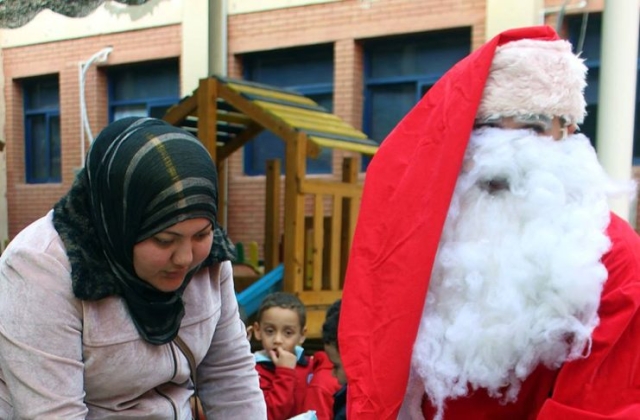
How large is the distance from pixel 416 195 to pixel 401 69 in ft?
19.8

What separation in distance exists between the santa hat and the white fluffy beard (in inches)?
2.3

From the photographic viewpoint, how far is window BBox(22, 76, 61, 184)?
8.93m

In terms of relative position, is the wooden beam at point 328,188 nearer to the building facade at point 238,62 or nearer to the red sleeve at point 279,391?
the building facade at point 238,62

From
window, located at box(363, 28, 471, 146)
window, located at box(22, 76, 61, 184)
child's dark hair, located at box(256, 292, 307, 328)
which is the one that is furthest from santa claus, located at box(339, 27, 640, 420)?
window, located at box(22, 76, 61, 184)

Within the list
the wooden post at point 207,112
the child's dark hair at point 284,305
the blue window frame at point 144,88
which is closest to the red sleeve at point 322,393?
the child's dark hair at point 284,305

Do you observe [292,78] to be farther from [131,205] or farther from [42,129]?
[131,205]

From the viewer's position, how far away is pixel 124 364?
1.42 m

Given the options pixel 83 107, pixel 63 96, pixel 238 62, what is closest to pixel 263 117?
pixel 238 62

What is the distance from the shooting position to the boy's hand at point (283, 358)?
3110 millimetres

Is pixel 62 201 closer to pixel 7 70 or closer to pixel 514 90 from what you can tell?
pixel 514 90

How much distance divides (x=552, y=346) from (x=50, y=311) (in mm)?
951

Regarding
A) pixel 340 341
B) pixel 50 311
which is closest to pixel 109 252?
pixel 50 311

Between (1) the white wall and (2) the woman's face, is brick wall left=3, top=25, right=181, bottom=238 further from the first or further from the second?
(2) the woman's face

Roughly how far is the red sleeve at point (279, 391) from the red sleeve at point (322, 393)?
0.07 m
